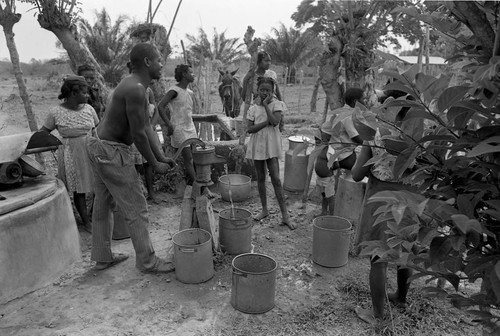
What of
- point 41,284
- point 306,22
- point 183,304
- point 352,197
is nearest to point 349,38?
point 352,197

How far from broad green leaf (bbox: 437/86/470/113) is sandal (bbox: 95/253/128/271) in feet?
10.9

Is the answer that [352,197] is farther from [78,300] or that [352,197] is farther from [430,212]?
[430,212]

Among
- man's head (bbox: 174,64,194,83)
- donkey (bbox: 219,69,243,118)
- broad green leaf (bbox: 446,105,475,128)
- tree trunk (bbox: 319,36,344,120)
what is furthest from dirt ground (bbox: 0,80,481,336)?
donkey (bbox: 219,69,243,118)

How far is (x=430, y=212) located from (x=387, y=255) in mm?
409

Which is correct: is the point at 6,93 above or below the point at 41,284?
above

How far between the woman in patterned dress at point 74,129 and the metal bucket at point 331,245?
2534 mm

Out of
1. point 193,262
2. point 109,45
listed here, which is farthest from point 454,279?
point 109,45

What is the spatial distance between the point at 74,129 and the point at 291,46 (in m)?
19.0

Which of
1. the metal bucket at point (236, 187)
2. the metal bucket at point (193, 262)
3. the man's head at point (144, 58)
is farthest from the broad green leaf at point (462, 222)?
the metal bucket at point (236, 187)

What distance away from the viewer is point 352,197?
431 cm

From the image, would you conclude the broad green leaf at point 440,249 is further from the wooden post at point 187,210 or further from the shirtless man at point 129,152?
the wooden post at point 187,210

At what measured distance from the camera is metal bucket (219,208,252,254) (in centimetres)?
359

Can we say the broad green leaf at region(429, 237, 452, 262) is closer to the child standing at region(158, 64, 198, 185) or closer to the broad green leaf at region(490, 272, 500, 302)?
the broad green leaf at region(490, 272, 500, 302)

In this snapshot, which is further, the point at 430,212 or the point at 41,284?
the point at 41,284
